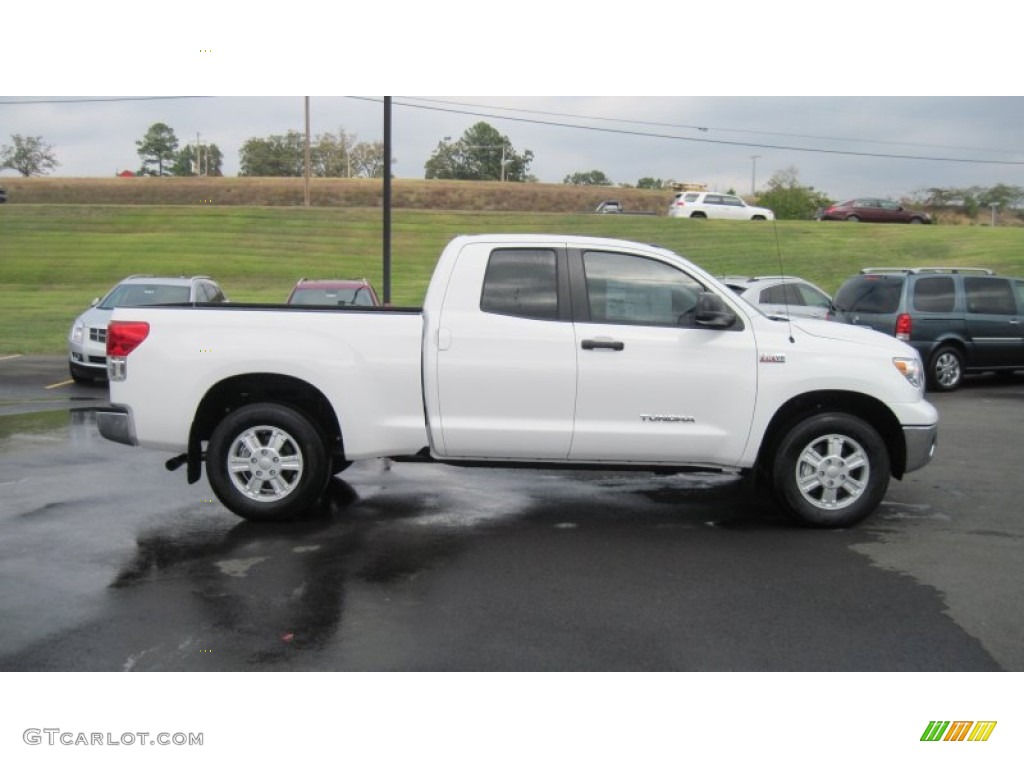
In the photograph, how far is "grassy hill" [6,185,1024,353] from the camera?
32.0 metres

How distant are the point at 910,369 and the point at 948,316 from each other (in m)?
9.21

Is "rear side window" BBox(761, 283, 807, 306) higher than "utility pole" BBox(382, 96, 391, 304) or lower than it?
lower

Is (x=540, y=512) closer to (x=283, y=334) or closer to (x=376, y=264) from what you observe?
(x=283, y=334)

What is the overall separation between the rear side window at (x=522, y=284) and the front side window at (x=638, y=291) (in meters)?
0.27

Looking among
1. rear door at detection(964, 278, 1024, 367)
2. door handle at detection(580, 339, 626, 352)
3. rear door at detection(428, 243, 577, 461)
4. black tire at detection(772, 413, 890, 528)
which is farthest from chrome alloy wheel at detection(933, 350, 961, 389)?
rear door at detection(428, 243, 577, 461)

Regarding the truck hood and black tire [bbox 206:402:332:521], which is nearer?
black tire [bbox 206:402:332:521]

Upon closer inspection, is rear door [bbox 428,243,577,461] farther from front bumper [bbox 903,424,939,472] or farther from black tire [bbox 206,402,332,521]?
front bumper [bbox 903,424,939,472]

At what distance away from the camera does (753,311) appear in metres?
6.99

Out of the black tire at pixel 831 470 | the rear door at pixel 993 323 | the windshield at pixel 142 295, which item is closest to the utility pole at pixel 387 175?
the windshield at pixel 142 295

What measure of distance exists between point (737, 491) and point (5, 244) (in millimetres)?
36324

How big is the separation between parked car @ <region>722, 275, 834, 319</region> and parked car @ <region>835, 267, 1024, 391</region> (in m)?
0.89

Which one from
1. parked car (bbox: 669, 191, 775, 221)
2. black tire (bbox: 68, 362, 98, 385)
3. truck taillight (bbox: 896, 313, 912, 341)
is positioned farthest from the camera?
parked car (bbox: 669, 191, 775, 221)

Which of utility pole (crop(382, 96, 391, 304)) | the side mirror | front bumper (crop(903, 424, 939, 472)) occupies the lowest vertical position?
front bumper (crop(903, 424, 939, 472))
